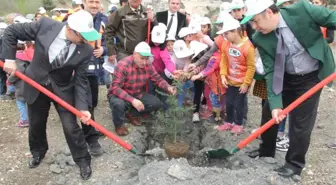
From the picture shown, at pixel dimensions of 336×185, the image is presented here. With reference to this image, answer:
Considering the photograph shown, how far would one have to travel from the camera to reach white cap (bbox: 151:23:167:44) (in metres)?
4.98

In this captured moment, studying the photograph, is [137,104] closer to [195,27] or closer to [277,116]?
[195,27]

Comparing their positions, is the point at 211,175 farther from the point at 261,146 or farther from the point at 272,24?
the point at 272,24

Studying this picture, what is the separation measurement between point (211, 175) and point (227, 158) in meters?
0.81

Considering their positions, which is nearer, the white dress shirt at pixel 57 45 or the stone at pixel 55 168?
the white dress shirt at pixel 57 45

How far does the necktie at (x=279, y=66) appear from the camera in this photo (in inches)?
128

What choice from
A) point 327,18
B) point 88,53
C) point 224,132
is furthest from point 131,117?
point 327,18

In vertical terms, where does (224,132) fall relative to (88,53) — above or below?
below

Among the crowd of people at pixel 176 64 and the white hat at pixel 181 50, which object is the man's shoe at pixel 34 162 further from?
the white hat at pixel 181 50

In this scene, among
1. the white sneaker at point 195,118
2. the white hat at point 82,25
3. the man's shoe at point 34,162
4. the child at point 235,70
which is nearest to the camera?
the white hat at point 82,25

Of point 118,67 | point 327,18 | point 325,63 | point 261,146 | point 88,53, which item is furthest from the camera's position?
point 118,67

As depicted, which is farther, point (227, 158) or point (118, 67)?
point (118, 67)

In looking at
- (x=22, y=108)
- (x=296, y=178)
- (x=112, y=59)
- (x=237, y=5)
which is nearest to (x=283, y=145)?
(x=296, y=178)

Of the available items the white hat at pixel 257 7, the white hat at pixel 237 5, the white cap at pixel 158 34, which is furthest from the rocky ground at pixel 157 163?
the white hat at pixel 237 5

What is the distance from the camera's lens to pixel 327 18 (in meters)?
3.01
